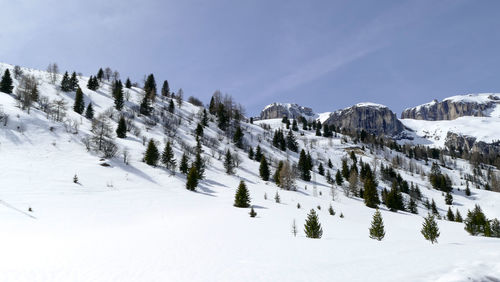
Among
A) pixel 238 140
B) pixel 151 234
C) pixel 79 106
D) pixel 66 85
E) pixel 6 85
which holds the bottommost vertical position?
pixel 151 234

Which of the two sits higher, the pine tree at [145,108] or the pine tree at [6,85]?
the pine tree at [145,108]

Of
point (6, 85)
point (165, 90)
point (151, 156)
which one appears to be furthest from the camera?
point (165, 90)

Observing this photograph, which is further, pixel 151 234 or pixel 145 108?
pixel 145 108

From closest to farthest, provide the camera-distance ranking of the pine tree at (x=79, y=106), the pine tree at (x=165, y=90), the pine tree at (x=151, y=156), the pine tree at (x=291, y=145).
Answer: the pine tree at (x=151, y=156) → the pine tree at (x=79, y=106) → the pine tree at (x=291, y=145) → the pine tree at (x=165, y=90)

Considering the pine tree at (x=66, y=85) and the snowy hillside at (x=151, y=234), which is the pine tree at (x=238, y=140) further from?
the pine tree at (x=66, y=85)

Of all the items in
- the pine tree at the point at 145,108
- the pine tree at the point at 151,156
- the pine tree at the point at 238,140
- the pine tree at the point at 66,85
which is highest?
the pine tree at the point at 66,85

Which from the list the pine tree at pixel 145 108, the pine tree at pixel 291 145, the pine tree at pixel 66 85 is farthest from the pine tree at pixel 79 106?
the pine tree at pixel 291 145

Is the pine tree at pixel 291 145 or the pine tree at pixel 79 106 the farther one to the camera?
the pine tree at pixel 291 145

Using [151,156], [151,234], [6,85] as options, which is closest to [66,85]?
[6,85]

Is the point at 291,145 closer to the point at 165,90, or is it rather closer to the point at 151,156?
the point at 165,90

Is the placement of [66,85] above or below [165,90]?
below

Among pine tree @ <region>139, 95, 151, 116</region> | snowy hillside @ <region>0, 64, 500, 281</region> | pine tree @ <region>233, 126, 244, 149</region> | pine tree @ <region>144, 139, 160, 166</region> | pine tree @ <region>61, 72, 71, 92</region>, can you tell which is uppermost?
pine tree @ <region>61, 72, 71, 92</region>

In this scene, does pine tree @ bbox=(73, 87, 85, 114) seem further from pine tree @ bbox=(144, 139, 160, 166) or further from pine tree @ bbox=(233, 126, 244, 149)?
pine tree @ bbox=(233, 126, 244, 149)

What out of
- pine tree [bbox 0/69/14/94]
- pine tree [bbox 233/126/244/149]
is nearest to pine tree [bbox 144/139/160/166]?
pine tree [bbox 0/69/14/94]
